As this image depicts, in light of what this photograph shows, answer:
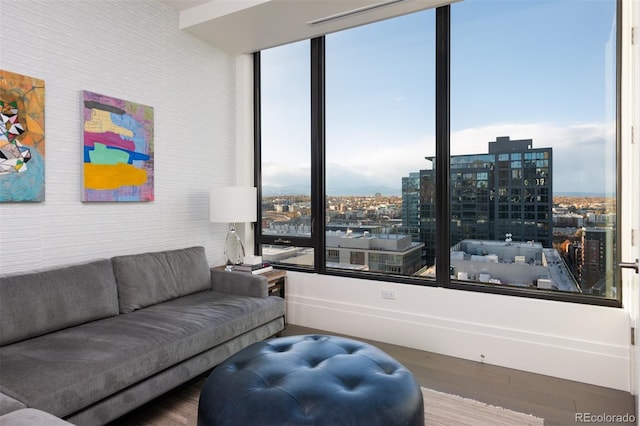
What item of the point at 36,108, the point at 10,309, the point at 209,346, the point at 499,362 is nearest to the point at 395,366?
the point at 209,346

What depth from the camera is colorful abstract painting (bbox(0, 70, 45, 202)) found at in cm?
218

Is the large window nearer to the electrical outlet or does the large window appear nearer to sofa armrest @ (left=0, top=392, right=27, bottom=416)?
the electrical outlet

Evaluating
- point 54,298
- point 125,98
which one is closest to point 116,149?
point 125,98

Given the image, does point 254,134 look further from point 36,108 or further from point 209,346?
point 209,346

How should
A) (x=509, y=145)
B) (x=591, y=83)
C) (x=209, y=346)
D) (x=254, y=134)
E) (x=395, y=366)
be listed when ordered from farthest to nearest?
1. (x=254, y=134)
2. (x=509, y=145)
3. (x=591, y=83)
4. (x=209, y=346)
5. (x=395, y=366)

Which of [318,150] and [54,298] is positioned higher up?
[318,150]

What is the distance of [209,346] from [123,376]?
57cm

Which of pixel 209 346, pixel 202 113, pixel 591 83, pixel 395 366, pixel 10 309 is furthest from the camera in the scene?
pixel 202 113

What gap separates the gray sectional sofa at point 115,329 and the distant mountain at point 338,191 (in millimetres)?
1152

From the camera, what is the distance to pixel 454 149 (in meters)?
3.05

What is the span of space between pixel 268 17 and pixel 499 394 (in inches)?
127

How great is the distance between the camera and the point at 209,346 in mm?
2281
